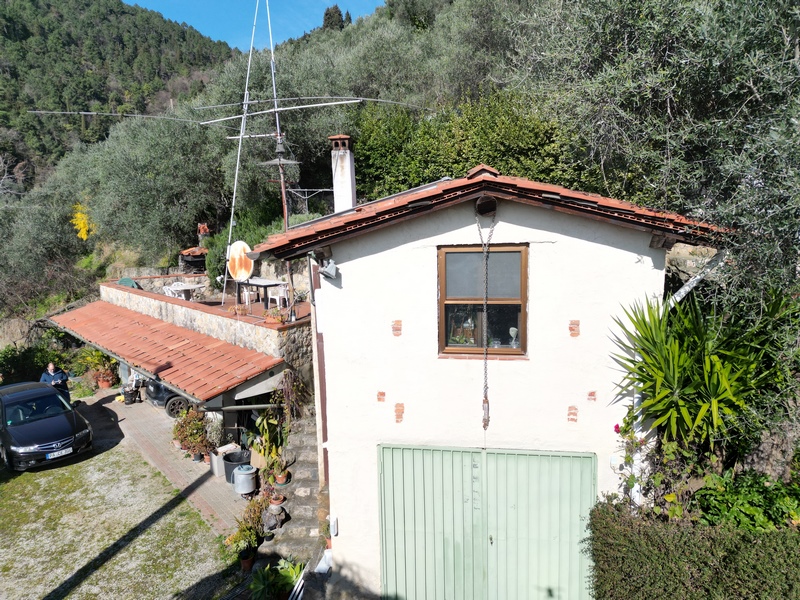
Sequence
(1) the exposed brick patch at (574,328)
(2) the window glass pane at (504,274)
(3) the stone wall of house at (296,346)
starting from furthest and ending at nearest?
(3) the stone wall of house at (296,346)
(2) the window glass pane at (504,274)
(1) the exposed brick patch at (574,328)

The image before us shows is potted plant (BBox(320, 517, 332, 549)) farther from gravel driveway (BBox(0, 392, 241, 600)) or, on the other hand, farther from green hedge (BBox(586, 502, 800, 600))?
green hedge (BBox(586, 502, 800, 600))

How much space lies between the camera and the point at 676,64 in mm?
5965

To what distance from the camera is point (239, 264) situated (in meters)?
12.3

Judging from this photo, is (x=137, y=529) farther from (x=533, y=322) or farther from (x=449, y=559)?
(x=533, y=322)

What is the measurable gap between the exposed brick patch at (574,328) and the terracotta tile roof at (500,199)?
→ 1.28 m

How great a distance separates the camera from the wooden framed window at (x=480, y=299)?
6.05 m

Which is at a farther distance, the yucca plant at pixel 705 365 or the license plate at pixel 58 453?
the license plate at pixel 58 453

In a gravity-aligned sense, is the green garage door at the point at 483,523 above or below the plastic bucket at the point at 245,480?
above

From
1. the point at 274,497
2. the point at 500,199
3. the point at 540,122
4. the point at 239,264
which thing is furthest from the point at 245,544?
the point at 540,122

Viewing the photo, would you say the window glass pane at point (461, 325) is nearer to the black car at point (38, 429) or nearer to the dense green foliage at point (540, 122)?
the dense green foliage at point (540, 122)

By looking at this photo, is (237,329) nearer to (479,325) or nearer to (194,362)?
(194,362)

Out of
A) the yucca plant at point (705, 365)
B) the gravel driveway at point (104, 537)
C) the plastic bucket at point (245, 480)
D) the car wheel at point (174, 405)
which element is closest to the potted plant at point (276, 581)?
the gravel driveway at point (104, 537)

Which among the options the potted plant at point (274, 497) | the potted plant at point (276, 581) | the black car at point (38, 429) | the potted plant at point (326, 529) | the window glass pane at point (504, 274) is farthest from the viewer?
the black car at point (38, 429)

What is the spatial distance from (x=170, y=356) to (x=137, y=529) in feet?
12.4
